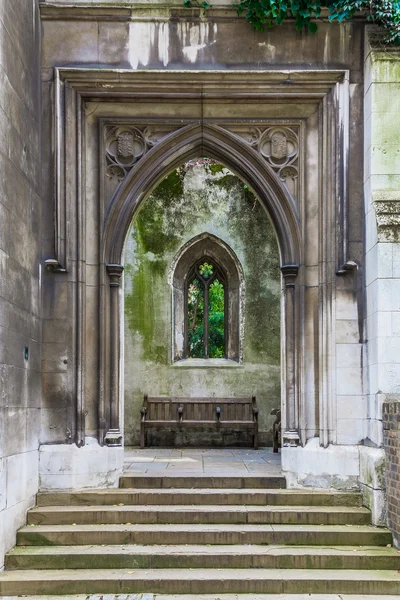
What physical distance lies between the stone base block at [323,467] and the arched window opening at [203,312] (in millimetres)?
5557

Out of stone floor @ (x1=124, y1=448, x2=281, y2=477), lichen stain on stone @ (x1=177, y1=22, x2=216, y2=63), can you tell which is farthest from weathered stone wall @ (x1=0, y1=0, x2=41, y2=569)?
stone floor @ (x1=124, y1=448, x2=281, y2=477)

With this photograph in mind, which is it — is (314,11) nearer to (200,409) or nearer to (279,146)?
(279,146)

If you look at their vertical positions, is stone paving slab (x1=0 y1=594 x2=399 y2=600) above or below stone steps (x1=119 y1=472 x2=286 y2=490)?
below

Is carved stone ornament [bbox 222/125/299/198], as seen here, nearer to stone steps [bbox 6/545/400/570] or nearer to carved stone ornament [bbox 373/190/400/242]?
carved stone ornament [bbox 373/190/400/242]

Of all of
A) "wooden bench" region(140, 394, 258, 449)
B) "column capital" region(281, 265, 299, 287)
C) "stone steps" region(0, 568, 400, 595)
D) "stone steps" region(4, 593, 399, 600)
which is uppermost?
"column capital" region(281, 265, 299, 287)

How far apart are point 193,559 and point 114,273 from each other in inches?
128

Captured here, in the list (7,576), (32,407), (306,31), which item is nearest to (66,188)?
(32,407)

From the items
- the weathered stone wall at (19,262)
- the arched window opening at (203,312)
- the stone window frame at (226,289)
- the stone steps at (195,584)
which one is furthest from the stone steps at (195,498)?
the arched window opening at (203,312)

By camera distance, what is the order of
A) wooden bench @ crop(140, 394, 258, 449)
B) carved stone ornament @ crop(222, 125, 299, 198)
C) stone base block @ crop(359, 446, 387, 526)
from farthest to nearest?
wooden bench @ crop(140, 394, 258, 449) → carved stone ornament @ crop(222, 125, 299, 198) → stone base block @ crop(359, 446, 387, 526)

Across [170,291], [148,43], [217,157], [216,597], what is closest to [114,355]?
[217,157]

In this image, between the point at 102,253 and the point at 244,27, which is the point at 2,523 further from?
the point at 244,27

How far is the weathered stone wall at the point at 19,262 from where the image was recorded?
6250 millimetres

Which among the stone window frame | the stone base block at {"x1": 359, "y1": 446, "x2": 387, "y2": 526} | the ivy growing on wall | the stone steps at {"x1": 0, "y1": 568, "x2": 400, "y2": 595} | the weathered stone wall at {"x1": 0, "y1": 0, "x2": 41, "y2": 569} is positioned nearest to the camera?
the stone steps at {"x1": 0, "y1": 568, "x2": 400, "y2": 595}

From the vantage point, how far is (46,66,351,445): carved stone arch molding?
7.77 m
